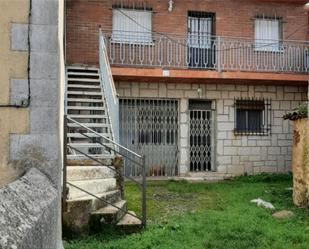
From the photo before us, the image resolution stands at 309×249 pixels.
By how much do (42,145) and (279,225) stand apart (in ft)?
14.9

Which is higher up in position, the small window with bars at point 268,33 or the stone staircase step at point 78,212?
the small window with bars at point 268,33

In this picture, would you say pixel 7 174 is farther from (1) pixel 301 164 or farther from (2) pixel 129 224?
(1) pixel 301 164

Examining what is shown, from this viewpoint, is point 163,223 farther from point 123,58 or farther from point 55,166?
point 123,58

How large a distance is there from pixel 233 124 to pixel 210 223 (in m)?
6.92

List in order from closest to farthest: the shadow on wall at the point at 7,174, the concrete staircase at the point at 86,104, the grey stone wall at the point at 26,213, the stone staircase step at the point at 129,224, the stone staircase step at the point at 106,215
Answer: the grey stone wall at the point at 26,213 → the shadow on wall at the point at 7,174 → the stone staircase step at the point at 106,215 → the stone staircase step at the point at 129,224 → the concrete staircase at the point at 86,104

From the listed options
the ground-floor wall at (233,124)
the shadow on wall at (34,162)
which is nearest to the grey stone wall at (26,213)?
the shadow on wall at (34,162)

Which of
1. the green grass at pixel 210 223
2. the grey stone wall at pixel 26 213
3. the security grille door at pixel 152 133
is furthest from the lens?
the security grille door at pixel 152 133

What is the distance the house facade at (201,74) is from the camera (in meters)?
12.8

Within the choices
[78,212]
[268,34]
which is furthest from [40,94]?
[268,34]

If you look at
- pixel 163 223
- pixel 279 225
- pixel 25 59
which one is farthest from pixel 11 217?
pixel 279 225

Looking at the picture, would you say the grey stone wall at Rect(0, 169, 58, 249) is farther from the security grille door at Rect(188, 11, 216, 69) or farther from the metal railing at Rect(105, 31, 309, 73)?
the security grille door at Rect(188, 11, 216, 69)

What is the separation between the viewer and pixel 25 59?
355 centimetres

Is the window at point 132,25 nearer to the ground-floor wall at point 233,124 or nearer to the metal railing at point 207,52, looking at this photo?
the metal railing at point 207,52

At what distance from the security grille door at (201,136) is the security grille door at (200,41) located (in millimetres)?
1315
